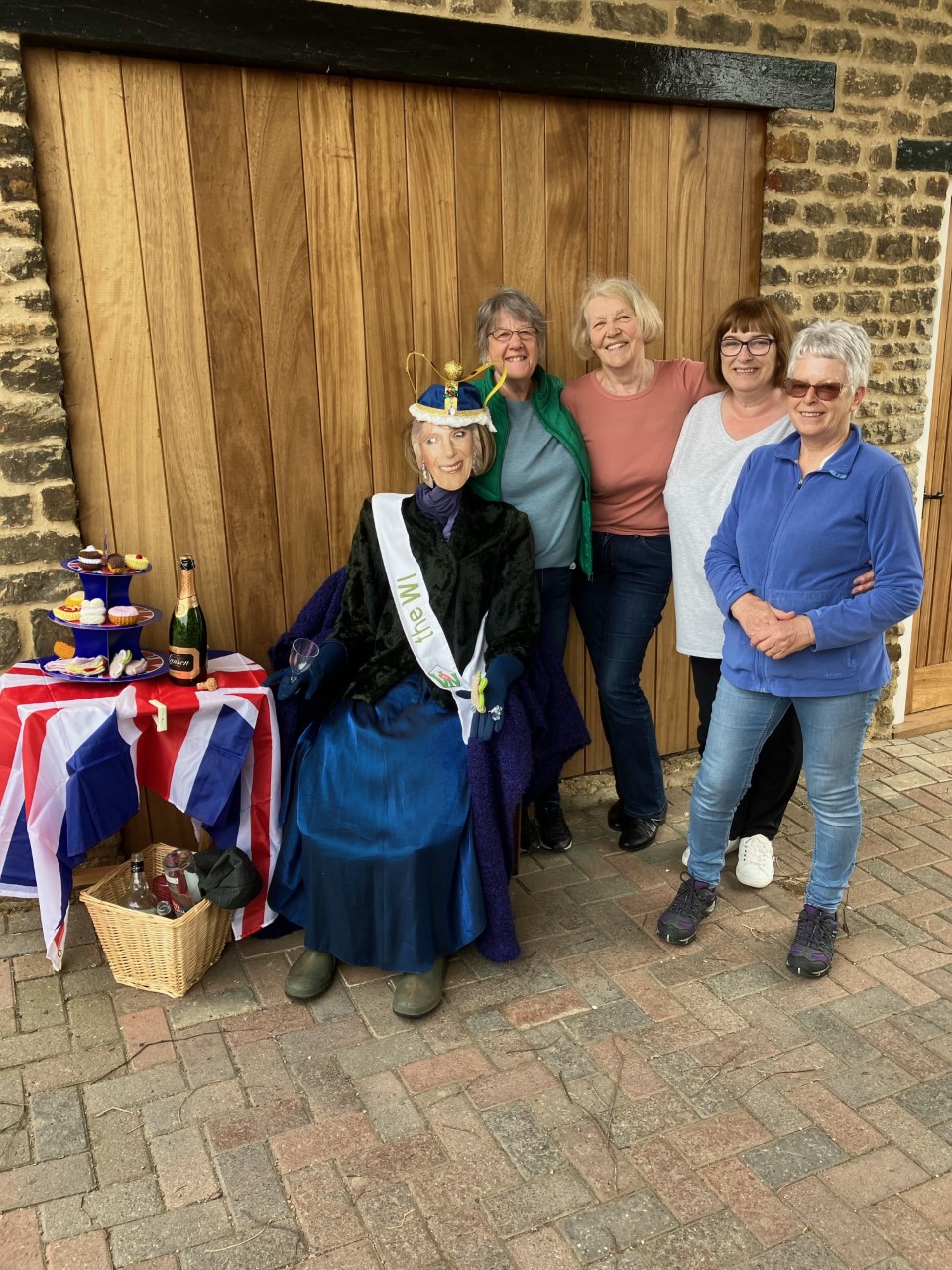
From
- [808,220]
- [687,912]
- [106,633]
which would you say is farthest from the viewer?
[808,220]

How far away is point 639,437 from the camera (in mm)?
3432

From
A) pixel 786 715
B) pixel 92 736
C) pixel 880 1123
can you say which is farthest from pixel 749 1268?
pixel 92 736

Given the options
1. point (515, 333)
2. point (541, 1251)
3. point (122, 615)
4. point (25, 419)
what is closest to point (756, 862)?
point (541, 1251)

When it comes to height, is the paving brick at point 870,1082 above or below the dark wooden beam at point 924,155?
below

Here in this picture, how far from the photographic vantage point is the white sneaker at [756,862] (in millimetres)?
3551

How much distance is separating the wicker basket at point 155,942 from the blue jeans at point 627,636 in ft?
5.03

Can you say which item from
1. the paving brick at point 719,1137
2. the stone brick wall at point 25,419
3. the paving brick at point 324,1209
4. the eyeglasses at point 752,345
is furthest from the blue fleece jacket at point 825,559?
the stone brick wall at point 25,419

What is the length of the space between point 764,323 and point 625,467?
64 cm

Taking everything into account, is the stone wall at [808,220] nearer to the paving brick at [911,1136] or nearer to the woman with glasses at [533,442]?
the woman with glasses at [533,442]

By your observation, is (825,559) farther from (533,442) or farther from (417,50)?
(417,50)

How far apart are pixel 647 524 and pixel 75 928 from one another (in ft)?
7.50

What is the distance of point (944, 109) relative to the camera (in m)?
4.36

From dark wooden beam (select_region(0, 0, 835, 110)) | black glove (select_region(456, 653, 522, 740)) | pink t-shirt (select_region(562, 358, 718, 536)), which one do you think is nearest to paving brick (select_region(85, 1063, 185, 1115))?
black glove (select_region(456, 653, 522, 740))

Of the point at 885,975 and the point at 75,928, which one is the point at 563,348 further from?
the point at 75,928
